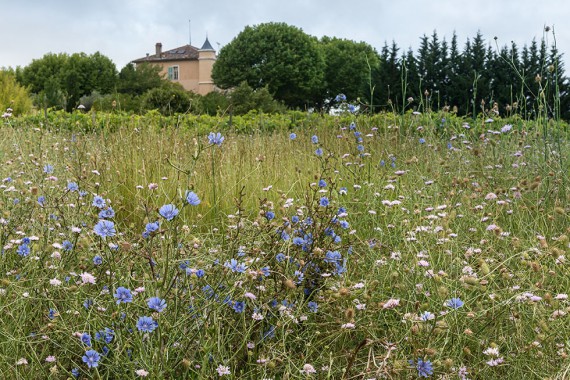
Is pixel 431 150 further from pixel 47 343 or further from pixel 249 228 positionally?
pixel 47 343

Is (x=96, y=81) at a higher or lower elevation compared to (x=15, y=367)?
higher

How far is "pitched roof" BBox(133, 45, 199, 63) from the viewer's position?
57.8m

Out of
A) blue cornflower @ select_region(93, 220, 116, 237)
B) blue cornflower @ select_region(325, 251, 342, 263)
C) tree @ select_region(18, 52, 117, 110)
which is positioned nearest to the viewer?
blue cornflower @ select_region(93, 220, 116, 237)

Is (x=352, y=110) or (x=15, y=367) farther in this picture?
(x=352, y=110)

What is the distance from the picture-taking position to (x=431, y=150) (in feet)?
19.4

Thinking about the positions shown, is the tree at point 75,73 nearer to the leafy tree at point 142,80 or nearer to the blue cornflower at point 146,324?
the leafy tree at point 142,80

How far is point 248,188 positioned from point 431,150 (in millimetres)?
2103

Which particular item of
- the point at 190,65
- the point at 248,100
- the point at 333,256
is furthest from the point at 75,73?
the point at 333,256

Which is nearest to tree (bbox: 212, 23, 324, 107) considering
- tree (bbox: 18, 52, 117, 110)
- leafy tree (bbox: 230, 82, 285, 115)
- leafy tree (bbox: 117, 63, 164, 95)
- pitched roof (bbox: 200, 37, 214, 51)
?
leafy tree (bbox: 117, 63, 164, 95)

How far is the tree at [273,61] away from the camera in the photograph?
4178 centimetres

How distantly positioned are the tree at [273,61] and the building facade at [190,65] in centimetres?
1270

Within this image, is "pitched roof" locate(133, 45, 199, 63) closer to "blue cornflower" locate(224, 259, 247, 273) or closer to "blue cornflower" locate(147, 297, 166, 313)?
"blue cornflower" locate(224, 259, 247, 273)

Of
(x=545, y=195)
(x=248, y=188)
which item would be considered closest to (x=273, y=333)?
(x=248, y=188)

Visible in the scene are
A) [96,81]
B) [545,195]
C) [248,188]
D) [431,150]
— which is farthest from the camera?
[96,81]
